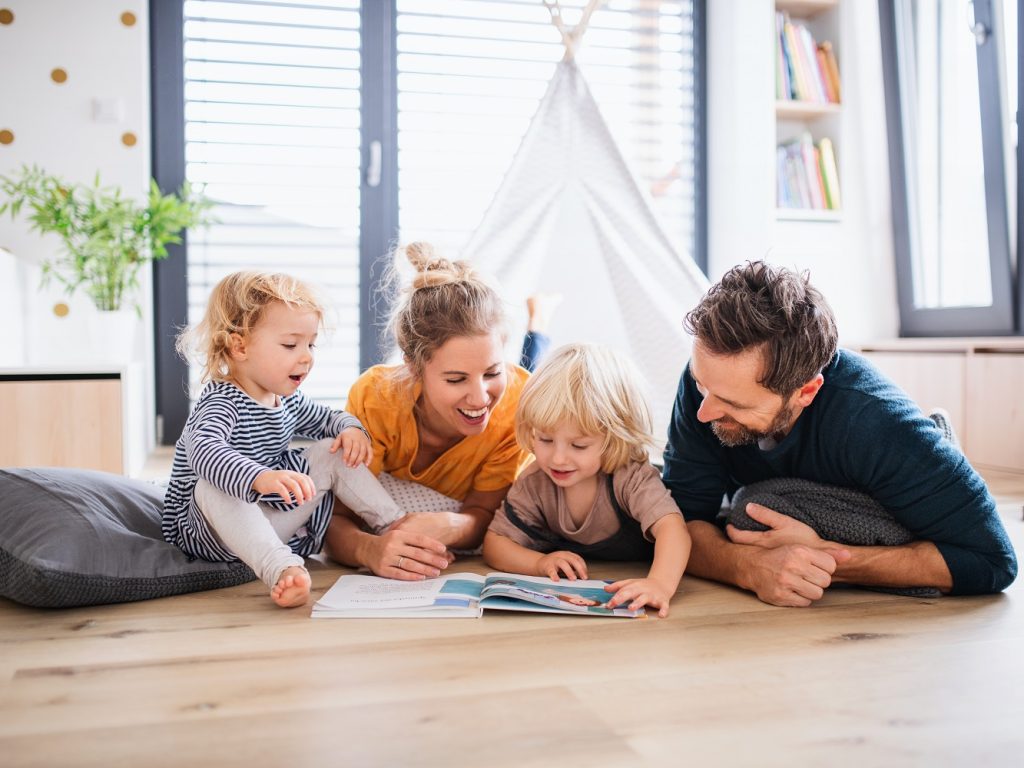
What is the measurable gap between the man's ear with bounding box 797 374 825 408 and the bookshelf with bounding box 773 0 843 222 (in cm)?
256

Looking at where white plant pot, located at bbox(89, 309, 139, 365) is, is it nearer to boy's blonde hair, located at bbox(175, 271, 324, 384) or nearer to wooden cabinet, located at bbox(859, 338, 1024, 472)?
boy's blonde hair, located at bbox(175, 271, 324, 384)

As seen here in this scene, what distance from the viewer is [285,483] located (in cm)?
128

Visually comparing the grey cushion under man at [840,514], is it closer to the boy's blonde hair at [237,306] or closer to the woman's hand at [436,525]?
the woman's hand at [436,525]

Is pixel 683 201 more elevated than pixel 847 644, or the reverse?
pixel 683 201

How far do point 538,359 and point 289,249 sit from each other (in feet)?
4.96

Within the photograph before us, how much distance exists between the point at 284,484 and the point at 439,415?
1.53ft

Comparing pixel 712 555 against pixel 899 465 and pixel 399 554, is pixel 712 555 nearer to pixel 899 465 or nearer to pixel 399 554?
pixel 899 465

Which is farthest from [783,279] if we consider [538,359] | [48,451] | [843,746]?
[48,451]

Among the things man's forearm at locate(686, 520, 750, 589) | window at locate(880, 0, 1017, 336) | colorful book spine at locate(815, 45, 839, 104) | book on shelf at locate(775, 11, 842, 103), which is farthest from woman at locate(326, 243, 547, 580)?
colorful book spine at locate(815, 45, 839, 104)

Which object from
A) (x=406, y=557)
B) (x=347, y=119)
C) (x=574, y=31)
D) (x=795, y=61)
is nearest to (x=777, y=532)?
(x=406, y=557)

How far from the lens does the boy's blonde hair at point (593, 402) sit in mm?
1454

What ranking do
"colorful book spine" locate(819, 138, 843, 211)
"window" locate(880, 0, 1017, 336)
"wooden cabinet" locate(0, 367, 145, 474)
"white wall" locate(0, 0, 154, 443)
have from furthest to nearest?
"colorful book spine" locate(819, 138, 843, 211)
"white wall" locate(0, 0, 154, 443)
"window" locate(880, 0, 1017, 336)
"wooden cabinet" locate(0, 367, 145, 474)

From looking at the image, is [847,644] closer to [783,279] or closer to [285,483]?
[783,279]

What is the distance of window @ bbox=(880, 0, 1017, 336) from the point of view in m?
3.08
